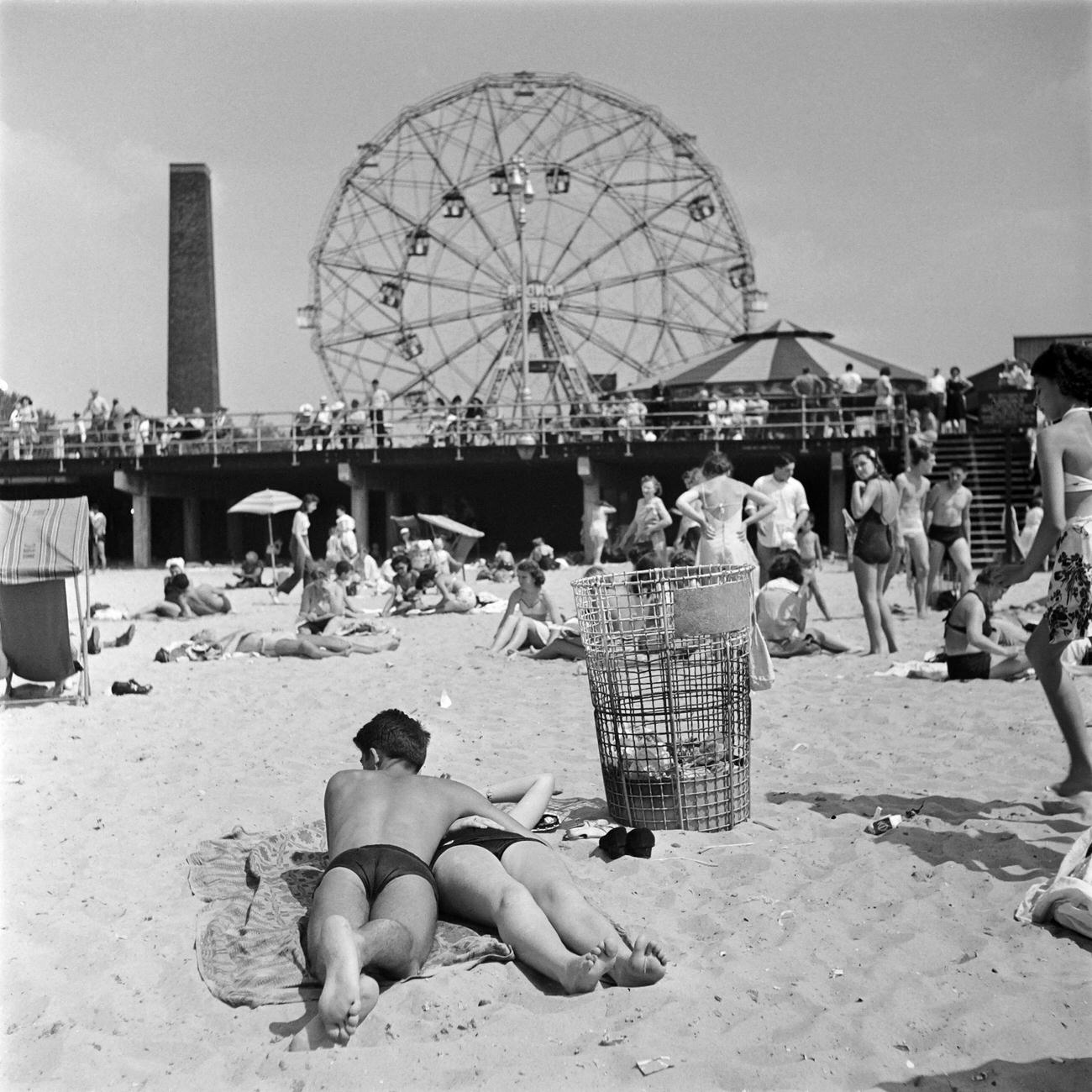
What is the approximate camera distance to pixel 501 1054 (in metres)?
2.84

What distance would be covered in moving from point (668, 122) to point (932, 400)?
1807 centimetres

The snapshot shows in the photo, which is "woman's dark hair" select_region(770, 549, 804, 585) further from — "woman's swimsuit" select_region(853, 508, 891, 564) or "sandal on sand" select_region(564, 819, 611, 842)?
"sandal on sand" select_region(564, 819, 611, 842)

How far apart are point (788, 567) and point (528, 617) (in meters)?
1.84

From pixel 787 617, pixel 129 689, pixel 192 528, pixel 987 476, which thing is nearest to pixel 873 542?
pixel 787 617

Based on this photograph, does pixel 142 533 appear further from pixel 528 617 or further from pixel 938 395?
pixel 528 617

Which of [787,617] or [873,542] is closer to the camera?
[873,542]

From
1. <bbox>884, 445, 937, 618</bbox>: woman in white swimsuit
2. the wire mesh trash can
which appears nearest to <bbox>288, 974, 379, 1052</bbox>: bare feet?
the wire mesh trash can

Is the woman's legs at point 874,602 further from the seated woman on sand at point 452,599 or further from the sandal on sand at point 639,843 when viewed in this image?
the seated woman on sand at point 452,599

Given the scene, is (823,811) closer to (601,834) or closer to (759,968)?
(601,834)

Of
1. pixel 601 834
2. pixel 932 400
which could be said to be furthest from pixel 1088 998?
pixel 932 400

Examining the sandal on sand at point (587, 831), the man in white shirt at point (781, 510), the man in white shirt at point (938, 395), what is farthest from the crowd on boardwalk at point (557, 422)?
the sandal on sand at point (587, 831)

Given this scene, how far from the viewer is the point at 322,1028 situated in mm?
2943

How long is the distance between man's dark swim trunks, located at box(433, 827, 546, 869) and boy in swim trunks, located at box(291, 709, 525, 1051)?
3cm

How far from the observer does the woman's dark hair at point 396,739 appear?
378cm
